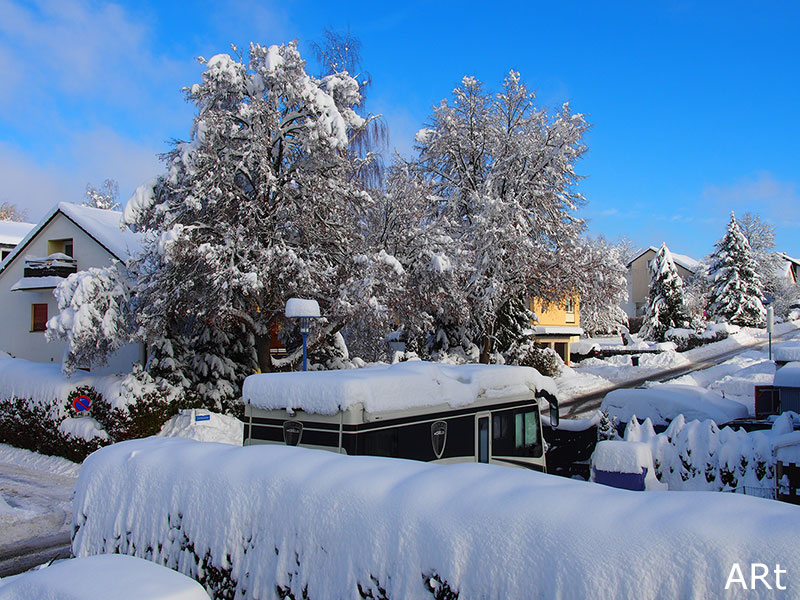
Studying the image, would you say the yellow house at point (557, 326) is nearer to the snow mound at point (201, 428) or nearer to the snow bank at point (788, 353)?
the snow bank at point (788, 353)

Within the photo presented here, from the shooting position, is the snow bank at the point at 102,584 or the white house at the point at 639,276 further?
the white house at the point at 639,276

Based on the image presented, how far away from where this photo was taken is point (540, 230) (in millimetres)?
28406

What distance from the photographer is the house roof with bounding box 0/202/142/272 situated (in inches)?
898

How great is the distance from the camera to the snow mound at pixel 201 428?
16639 millimetres

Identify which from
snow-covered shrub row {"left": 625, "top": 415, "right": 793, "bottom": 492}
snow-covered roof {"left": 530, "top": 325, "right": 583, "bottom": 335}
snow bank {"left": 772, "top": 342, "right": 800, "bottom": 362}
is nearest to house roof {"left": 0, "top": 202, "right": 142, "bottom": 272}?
snow-covered shrub row {"left": 625, "top": 415, "right": 793, "bottom": 492}

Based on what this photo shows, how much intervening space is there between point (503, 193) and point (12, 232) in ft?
107

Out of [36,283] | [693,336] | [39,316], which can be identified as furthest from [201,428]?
[693,336]

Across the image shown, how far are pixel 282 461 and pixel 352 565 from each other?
1.14m

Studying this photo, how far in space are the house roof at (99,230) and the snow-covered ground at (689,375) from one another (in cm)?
1817

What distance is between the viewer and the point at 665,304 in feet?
168

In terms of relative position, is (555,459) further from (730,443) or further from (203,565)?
(203,565)

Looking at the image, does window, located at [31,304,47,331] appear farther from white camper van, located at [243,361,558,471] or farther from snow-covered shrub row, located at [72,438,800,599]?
snow-covered shrub row, located at [72,438,800,599]

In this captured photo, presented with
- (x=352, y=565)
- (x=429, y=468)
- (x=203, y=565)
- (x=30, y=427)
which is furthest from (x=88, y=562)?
(x=30, y=427)

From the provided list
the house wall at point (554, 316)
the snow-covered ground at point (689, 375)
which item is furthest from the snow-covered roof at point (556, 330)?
the snow-covered ground at point (689, 375)
